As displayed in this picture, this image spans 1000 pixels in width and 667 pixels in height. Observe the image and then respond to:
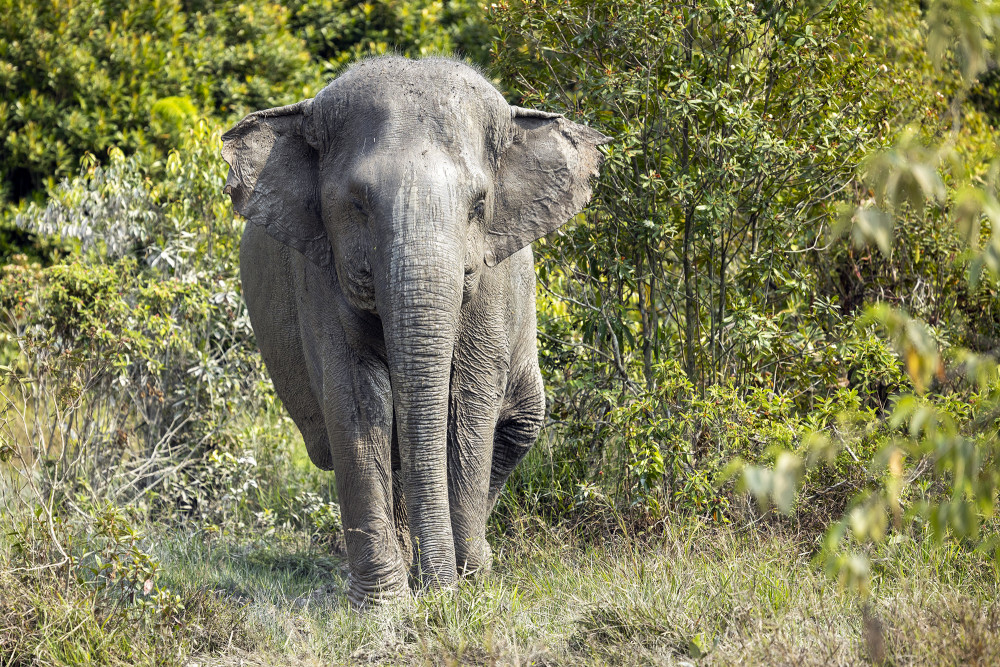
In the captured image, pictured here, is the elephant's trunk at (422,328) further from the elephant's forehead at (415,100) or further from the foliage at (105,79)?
the foliage at (105,79)

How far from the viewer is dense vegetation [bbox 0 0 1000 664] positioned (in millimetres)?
4648

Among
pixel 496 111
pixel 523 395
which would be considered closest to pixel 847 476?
pixel 523 395

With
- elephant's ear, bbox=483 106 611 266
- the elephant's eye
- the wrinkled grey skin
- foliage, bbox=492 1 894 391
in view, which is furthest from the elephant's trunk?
foliage, bbox=492 1 894 391

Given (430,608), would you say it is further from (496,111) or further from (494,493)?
(496,111)

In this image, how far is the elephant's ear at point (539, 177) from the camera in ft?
17.9

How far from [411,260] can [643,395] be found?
7.19 feet

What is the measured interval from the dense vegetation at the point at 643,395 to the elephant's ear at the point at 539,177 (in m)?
0.84

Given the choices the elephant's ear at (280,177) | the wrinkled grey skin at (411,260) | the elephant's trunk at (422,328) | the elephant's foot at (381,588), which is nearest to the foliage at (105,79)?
the elephant's ear at (280,177)

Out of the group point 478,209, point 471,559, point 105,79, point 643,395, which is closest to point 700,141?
point 643,395

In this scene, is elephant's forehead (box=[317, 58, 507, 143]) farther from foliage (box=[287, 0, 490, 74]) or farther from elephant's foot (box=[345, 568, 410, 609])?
foliage (box=[287, 0, 490, 74])

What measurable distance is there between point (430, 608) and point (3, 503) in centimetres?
280

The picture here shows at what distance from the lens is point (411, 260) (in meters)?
4.74

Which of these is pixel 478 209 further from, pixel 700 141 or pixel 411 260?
pixel 700 141

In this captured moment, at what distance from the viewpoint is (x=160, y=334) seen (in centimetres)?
806
